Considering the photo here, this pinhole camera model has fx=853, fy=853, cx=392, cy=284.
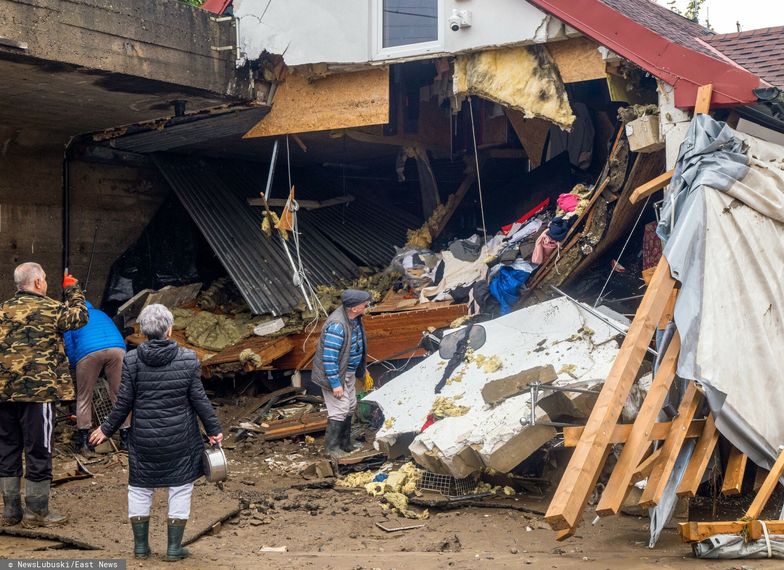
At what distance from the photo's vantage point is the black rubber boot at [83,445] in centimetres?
872

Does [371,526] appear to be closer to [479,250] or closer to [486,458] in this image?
[486,458]

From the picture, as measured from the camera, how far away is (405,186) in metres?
14.3

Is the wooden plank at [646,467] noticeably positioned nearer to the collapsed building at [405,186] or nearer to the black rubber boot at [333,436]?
the collapsed building at [405,186]

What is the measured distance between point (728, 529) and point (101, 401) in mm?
6854

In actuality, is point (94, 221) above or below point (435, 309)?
above

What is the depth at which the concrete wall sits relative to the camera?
10.4 meters

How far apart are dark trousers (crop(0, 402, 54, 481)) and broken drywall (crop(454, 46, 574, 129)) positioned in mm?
5128

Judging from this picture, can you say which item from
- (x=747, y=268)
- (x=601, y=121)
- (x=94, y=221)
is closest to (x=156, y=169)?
(x=94, y=221)

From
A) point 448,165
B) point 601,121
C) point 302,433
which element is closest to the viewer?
point 302,433

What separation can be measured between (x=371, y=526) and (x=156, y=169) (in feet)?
23.7

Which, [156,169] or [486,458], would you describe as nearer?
[486,458]

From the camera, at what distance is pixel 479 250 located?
10758mm

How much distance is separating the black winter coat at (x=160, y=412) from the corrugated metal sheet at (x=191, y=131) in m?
5.19

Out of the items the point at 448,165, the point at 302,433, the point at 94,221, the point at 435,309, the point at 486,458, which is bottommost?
the point at 302,433
